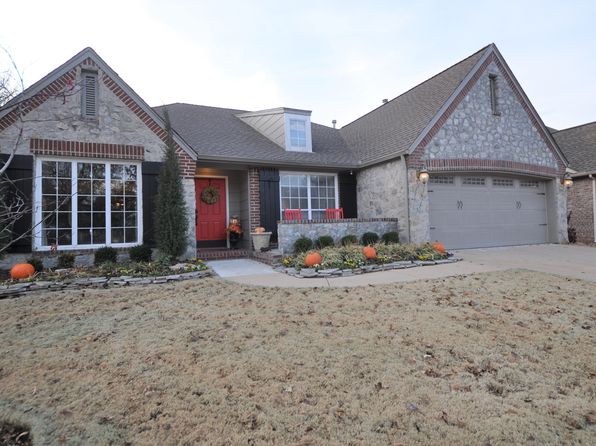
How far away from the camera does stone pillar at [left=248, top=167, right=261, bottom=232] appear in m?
10.6

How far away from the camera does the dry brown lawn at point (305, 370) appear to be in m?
2.19

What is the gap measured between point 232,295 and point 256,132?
8699 millimetres

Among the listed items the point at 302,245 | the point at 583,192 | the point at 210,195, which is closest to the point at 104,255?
the point at 210,195

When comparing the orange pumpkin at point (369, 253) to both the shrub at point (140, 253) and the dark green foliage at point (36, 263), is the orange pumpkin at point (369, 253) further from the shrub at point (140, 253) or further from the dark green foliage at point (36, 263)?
the dark green foliage at point (36, 263)

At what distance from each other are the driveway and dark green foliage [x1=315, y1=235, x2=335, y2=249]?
3600 millimetres

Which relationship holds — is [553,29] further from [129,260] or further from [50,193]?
[50,193]

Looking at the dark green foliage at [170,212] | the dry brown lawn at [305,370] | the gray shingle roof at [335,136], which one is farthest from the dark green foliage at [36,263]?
the gray shingle roof at [335,136]

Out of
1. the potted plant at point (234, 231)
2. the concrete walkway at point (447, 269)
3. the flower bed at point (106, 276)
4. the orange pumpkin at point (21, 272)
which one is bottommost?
the concrete walkway at point (447, 269)

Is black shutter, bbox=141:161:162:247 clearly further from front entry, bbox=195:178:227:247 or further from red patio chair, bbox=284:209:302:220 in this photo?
red patio chair, bbox=284:209:302:220

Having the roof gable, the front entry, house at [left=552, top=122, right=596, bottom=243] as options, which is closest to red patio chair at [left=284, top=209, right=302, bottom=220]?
the front entry

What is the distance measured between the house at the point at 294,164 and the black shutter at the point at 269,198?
0.12 ft

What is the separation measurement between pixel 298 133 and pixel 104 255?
736cm

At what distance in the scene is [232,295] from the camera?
5691mm

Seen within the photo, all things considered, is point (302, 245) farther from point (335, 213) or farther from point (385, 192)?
point (385, 192)
